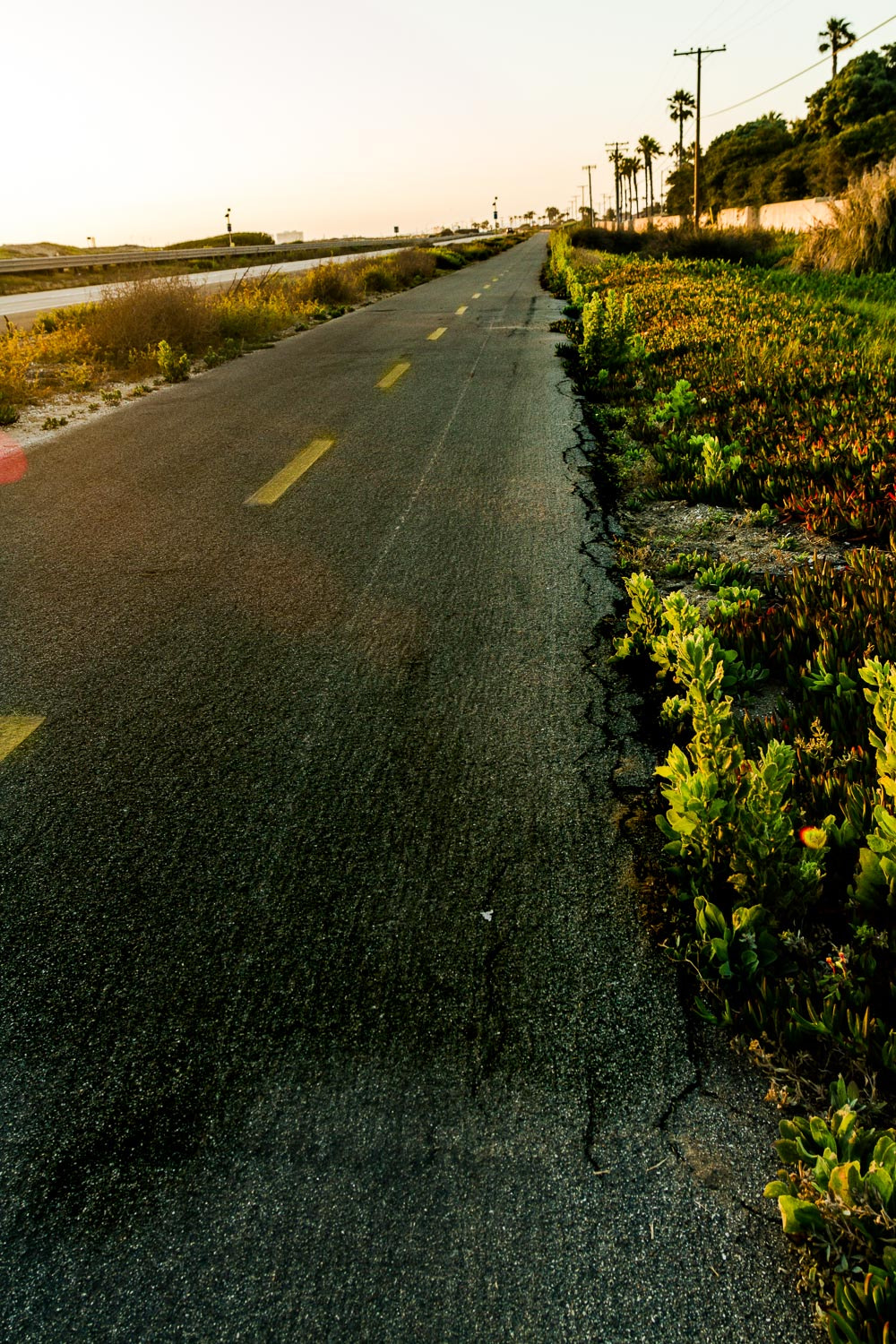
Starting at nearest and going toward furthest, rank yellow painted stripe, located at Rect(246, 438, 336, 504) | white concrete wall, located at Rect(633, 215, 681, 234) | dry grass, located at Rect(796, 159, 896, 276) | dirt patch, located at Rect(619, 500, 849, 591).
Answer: dirt patch, located at Rect(619, 500, 849, 591), yellow painted stripe, located at Rect(246, 438, 336, 504), dry grass, located at Rect(796, 159, 896, 276), white concrete wall, located at Rect(633, 215, 681, 234)

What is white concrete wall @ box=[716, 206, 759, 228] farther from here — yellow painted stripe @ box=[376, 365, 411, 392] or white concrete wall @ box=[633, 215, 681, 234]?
yellow painted stripe @ box=[376, 365, 411, 392]

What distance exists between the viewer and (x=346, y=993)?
2.18 metres

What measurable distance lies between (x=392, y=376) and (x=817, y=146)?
7826 cm

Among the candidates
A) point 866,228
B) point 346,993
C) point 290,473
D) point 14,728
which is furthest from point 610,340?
point 866,228

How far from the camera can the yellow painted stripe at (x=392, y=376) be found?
10.6 m

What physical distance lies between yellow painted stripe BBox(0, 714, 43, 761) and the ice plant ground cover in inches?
98.6

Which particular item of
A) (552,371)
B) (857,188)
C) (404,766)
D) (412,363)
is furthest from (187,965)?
(857,188)

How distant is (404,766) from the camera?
311cm

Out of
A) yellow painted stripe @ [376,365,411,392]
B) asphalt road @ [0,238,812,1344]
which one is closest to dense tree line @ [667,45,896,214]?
yellow painted stripe @ [376,365,411,392]

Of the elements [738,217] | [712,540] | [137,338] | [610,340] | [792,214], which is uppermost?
[738,217]

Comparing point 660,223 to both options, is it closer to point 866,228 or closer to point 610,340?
point 866,228

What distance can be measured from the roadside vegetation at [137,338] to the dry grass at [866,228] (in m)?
12.1

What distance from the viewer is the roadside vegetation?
39.9 ft

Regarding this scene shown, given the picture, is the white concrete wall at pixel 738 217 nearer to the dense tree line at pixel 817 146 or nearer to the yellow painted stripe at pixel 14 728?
the dense tree line at pixel 817 146
